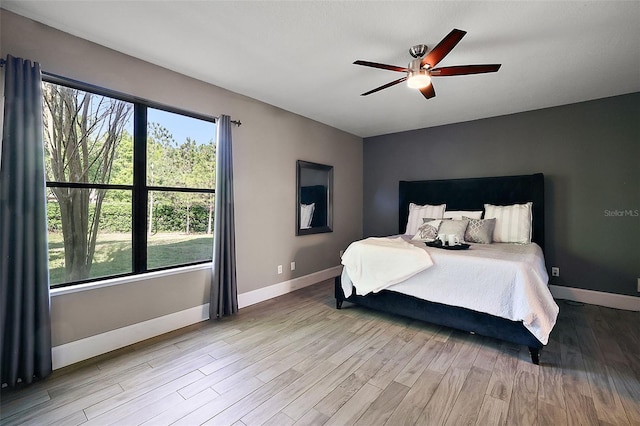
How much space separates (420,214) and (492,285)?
212 centimetres

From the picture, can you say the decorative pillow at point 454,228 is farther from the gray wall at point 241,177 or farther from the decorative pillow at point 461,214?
the gray wall at point 241,177

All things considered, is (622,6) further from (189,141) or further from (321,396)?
(189,141)

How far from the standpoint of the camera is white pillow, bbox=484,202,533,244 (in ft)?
11.5

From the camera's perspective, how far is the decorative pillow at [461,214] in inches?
155

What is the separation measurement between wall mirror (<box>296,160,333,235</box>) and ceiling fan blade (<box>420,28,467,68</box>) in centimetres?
230

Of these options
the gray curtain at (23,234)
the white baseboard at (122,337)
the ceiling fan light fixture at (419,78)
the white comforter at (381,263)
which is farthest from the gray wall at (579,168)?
the gray curtain at (23,234)

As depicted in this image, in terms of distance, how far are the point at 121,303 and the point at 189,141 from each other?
1.72 metres

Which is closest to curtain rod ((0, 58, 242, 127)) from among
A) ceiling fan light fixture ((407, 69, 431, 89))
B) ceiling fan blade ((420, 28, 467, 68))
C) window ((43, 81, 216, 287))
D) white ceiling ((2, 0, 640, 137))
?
window ((43, 81, 216, 287))

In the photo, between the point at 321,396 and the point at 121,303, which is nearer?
the point at 321,396

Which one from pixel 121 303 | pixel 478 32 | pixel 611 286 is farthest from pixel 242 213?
pixel 611 286

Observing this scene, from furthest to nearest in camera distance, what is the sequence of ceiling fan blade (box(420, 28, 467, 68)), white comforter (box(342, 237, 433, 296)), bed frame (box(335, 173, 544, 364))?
white comforter (box(342, 237, 433, 296)) < bed frame (box(335, 173, 544, 364)) < ceiling fan blade (box(420, 28, 467, 68))

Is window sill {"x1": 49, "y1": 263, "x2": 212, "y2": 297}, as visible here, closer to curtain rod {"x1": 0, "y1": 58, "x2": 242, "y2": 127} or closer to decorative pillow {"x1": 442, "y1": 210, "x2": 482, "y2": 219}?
curtain rod {"x1": 0, "y1": 58, "x2": 242, "y2": 127}

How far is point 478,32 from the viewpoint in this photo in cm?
213

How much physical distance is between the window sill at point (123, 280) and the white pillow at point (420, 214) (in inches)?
118
